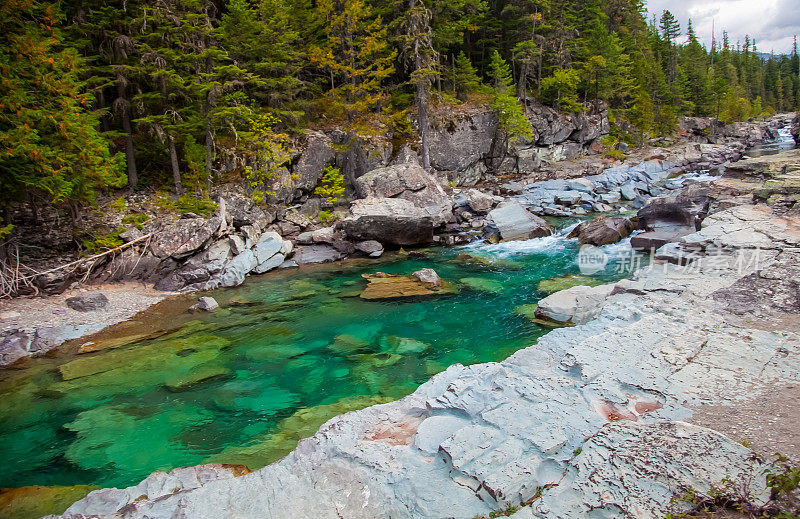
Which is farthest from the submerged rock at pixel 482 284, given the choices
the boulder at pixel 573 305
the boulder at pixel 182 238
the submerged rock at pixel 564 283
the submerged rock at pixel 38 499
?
the submerged rock at pixel 38 499

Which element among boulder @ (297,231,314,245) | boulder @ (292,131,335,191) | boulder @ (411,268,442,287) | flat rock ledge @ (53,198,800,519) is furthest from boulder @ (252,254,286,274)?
flat rock ledge @ (53,198,800,519)

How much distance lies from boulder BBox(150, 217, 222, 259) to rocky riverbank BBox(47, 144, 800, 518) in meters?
13.0

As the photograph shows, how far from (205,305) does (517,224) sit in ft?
48.7

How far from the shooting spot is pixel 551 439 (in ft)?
13.6

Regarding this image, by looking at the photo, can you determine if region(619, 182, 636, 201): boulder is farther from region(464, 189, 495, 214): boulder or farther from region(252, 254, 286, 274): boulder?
region(252, 254, 286, 274): boulder

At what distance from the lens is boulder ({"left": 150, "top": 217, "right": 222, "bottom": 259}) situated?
53.9 feet

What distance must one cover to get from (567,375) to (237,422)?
19.3 feet

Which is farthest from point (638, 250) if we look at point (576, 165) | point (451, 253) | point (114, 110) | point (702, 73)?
point (702, 73)

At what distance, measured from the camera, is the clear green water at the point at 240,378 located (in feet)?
22.5

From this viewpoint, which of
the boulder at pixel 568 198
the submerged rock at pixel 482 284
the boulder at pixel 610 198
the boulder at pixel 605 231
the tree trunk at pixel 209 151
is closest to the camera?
the submerged rock at pixel 482 284

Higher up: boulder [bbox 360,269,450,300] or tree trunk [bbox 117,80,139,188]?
tree trunk [bbox 117,80,139,188]

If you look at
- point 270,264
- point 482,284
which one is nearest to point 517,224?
point 482,284

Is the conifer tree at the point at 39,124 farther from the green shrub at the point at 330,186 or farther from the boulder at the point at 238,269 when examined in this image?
the green shrub at the point at 330,186

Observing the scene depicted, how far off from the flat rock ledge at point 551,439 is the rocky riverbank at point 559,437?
1 centimetres
